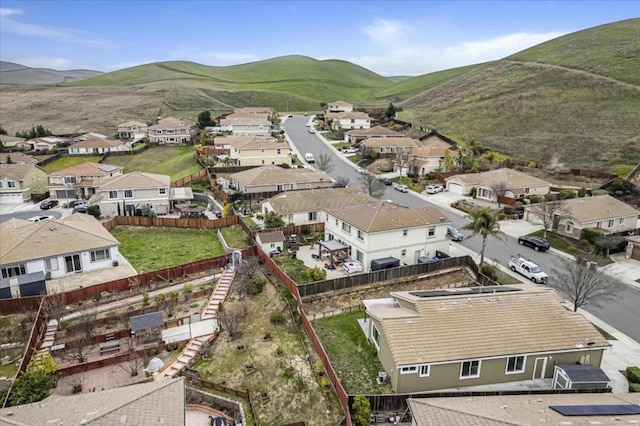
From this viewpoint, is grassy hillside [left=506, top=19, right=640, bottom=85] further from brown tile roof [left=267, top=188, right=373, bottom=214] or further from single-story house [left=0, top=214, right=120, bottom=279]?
single-story house [left=0, top=214, right=120, bottom=279]

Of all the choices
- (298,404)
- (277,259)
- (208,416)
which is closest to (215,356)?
(208,416)

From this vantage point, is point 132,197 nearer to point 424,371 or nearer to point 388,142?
point 424,371

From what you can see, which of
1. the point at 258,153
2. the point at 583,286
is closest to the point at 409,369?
the point at 583,286

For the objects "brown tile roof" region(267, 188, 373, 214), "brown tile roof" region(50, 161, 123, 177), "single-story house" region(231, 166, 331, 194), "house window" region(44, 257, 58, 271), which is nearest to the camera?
"house window" region(44, 257, 58, 271)

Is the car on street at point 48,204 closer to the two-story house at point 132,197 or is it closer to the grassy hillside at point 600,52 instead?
the two-story house at point 132,197

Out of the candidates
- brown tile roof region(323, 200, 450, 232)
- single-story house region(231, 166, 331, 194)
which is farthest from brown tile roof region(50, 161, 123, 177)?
brown tile roof region(323, 200, 450, 232)

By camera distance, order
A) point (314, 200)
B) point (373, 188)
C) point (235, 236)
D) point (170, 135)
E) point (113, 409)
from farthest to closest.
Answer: point (170, 135) < point (373, 188) < point (314, 200) < point (235, 236) < point (113, 409)
